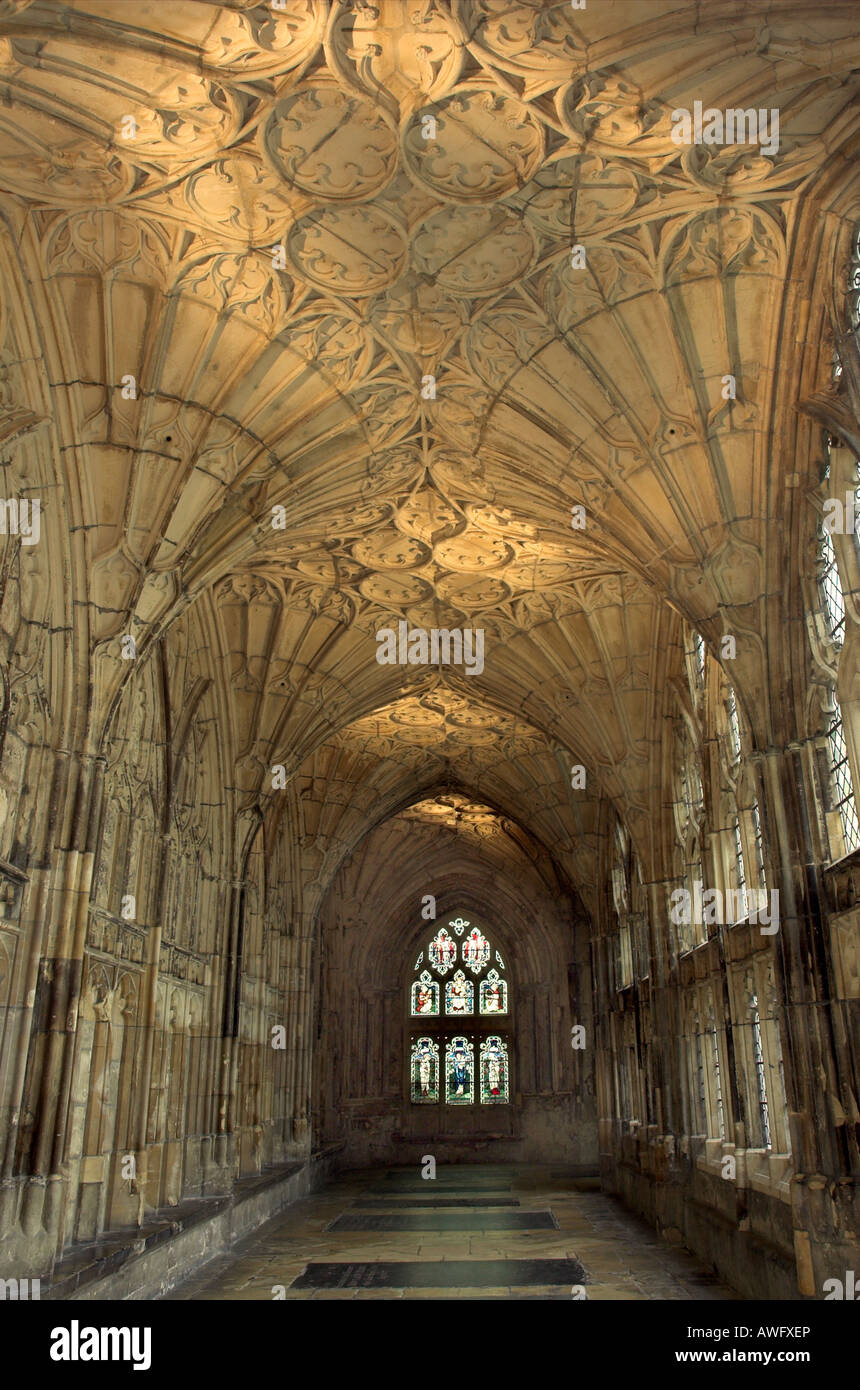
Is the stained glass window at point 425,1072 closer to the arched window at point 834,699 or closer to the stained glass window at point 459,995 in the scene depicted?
the stained glass window at point 459,995

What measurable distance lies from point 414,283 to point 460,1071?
23.0 metres

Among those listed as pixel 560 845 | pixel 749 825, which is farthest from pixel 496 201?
pixel 560 845

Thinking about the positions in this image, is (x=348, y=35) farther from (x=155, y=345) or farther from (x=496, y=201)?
(x=155, y=345)

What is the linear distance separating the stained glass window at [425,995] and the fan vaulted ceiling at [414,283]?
17910mm

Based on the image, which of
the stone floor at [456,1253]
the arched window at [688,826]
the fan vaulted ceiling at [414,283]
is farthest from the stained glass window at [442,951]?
the fan vaulted ceiling at [414,283]

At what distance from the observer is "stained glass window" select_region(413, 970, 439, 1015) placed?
28.0 metres

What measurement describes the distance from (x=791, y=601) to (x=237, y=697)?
846cm

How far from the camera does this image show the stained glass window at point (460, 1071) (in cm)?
2717

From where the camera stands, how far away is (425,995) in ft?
92.4

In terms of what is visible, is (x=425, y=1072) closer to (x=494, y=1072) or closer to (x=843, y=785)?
(x=494, y=1072)

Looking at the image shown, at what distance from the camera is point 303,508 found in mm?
11117

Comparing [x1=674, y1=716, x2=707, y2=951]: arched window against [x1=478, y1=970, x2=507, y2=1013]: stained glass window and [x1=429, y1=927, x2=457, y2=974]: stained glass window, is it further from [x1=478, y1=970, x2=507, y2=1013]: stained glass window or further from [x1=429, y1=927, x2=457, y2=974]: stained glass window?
[x1=429, y1=927, x2=457, y2=974]: stained glass window

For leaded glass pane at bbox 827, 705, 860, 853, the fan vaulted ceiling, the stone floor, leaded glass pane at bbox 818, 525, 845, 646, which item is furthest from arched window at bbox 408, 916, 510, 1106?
leaded glass pane at bbox 818, 525, 845, 646

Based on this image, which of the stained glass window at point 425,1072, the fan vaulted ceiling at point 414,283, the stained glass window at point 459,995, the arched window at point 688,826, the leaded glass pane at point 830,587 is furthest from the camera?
the stained glass window at point 459,995
